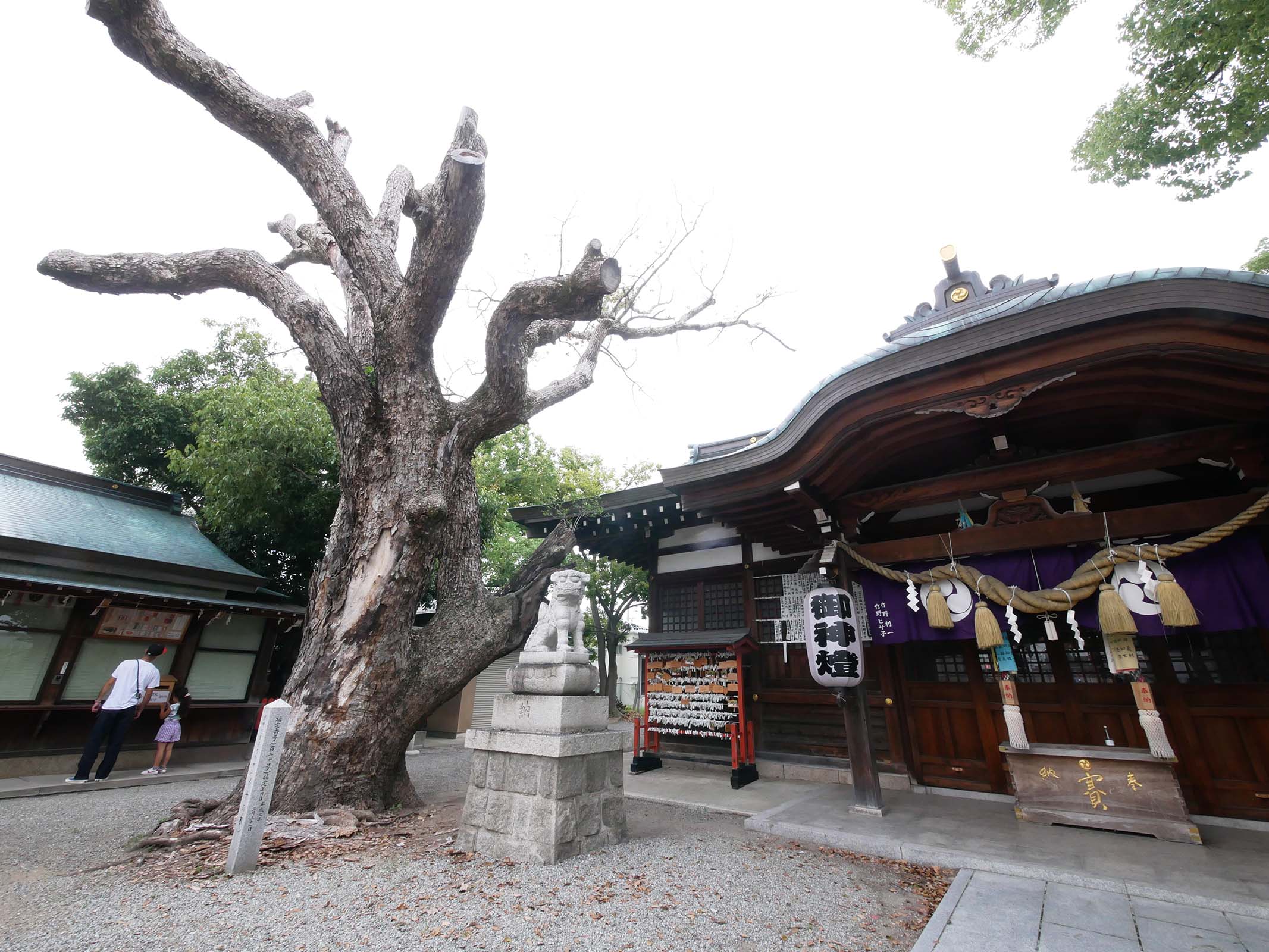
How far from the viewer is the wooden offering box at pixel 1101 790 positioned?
460 centimetres

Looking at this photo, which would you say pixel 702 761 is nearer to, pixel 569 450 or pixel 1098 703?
pixel 1098 703

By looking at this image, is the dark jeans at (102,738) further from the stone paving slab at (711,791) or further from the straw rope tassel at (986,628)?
the straw rope tassel at (986,628)

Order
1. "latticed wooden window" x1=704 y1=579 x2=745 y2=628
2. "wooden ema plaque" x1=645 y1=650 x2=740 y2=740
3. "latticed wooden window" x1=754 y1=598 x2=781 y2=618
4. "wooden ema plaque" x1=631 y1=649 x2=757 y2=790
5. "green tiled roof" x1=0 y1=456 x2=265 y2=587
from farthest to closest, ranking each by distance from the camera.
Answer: "green tiled roof" x1=0 y1=456 x2=265 y2=587
"latticed wooden window" x1=704 y1=579 x2=745 y2=628
"latticed wooden window" x1=754 y1=598 x2=781 y2=618
"wooden ema plaque" x1=645 y1=650 x2=740 y2=740
"wooden ema plaque" x1=631 y1=649 x2=757 y2=790

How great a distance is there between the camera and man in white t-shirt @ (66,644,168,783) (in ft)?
24.1

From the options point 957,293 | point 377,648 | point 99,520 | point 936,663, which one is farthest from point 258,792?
point 99,520

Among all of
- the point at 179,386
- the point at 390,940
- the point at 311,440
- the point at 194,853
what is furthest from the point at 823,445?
the point at 179,386

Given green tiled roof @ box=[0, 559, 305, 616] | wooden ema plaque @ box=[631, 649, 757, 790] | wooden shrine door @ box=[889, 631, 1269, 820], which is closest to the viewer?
wooden shrine door @ box=[889, 631, 1269, 820]

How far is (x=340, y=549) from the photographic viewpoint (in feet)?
18.4

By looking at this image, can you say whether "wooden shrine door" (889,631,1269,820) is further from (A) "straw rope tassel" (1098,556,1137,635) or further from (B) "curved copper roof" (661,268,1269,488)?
(B) "curved copper roof" (661,268,1269,488)

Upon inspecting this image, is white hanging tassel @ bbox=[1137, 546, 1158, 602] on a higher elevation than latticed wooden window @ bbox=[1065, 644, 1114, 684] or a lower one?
higher

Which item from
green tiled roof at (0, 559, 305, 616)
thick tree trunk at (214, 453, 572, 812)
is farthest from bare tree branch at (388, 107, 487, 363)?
green tiled roof at (0, 559, 305, 616)

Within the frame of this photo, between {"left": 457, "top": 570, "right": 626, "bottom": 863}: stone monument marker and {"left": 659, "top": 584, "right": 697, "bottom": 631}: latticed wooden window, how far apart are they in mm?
4451

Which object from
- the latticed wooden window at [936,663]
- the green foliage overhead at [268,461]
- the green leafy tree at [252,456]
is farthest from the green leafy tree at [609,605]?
the latticed wooden window at [936,663]

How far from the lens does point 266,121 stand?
5.59m
